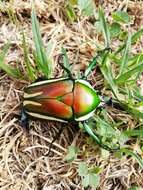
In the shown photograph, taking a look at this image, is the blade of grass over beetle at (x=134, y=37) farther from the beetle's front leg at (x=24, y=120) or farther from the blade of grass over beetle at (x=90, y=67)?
the beetle's front leg at (x=24, y=120)

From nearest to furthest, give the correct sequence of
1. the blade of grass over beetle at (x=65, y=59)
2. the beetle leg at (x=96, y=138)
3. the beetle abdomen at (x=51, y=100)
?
1. the beetle abdomen at (x=51, y=100)
2. the beetle leg at (x=96, y=138)
3. the blade of grass over beetle at (x=65, y=59)

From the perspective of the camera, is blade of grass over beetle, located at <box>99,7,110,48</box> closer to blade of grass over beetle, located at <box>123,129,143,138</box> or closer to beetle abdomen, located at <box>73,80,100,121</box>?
beetle abdomen, located at <box>73,80,100,121</box>

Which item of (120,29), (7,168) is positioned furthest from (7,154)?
(120,29)

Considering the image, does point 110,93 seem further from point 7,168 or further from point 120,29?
point 7,168

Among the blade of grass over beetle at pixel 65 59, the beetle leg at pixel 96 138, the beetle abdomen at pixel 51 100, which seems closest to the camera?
the beetle abdomen at pixel 51 100

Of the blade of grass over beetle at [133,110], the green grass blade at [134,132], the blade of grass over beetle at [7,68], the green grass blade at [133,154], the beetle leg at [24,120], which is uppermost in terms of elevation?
the blade of grass over beetle at [7,68]

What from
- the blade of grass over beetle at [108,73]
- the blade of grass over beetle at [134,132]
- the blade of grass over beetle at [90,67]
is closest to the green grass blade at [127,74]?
the blade of grass over beetle at [108,73]

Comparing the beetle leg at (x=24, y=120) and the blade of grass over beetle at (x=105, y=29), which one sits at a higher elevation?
the blade of grass over beetle at (x=105, y=29)

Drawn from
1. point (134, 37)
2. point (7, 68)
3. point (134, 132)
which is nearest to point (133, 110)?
point (134, 132)

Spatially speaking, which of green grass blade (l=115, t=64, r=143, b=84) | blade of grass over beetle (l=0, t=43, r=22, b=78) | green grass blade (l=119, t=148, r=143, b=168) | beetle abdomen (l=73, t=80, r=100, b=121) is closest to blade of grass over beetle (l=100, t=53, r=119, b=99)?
green grass blade (l=115, t=64, r=143, b=84)
